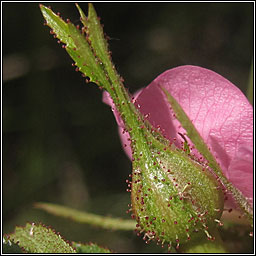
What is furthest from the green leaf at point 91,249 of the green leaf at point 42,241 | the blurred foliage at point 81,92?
the blurred foliage at point 81,92

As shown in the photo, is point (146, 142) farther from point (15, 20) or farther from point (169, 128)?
point (15, 20)

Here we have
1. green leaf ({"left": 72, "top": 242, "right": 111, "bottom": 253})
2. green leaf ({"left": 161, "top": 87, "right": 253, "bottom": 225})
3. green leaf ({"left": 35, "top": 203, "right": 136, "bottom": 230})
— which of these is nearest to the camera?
green leaf ({"left": 161, "top": 87, "right": 253, "bottom": 225})

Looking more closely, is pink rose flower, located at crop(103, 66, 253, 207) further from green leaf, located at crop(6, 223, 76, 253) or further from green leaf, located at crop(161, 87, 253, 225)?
green leaf, located at crop(6, 223, 76, 253)

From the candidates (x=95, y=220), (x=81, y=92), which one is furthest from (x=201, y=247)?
(x=81, y=92)

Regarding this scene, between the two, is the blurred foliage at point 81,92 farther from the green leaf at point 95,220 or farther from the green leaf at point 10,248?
the green leaf at point 10,248

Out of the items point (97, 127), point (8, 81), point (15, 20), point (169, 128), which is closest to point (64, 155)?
point (97, 127)

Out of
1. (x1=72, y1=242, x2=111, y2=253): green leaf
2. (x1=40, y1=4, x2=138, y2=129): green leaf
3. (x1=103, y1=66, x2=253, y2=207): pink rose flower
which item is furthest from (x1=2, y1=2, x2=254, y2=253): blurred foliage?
(x1=40, y1=4, x2=138, y2=129): green leaf
